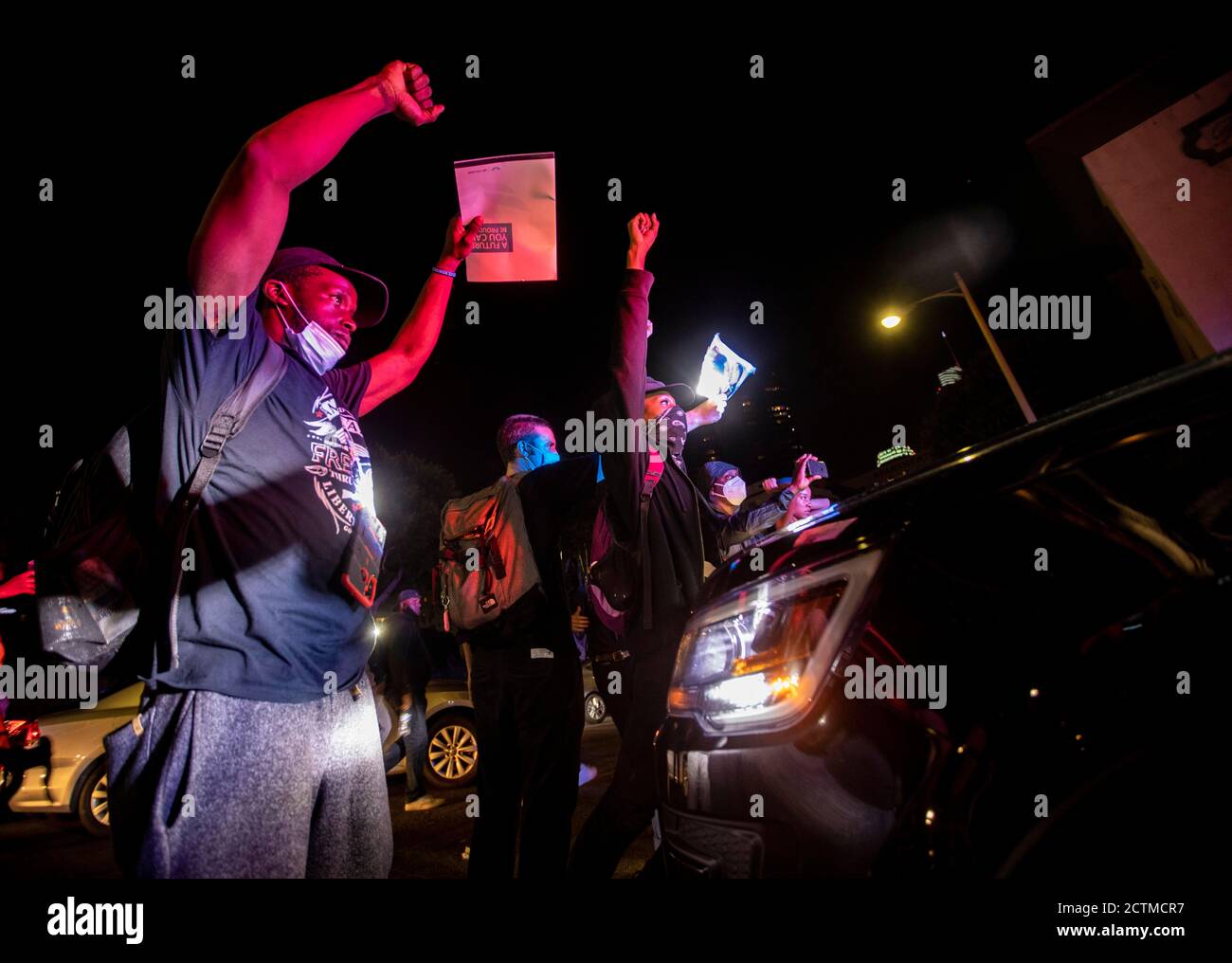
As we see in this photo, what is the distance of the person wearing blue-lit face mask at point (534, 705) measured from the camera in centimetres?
260

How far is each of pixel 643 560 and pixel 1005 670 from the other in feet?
5.87

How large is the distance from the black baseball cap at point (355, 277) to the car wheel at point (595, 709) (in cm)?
680

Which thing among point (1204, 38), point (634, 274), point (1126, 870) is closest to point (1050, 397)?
point (1204, 38)

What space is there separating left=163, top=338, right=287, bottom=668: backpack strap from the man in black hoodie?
1.26 m

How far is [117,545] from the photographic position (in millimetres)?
1370

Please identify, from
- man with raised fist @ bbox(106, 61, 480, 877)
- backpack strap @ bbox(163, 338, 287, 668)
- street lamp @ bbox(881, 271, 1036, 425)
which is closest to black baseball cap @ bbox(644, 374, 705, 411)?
man with raised fist @ bbox(106, 61, 480, 877)

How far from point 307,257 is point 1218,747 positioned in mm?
2571

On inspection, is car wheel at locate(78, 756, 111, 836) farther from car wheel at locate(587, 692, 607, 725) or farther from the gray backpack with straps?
the gray backpack with straps

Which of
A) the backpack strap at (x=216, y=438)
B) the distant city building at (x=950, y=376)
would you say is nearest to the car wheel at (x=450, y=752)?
the backpack strap at (x=216, y=438)

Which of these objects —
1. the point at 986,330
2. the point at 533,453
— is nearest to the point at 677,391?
the point at 533,453

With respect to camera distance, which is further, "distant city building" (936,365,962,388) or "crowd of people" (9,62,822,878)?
"distant city building" (936,365,962,388)

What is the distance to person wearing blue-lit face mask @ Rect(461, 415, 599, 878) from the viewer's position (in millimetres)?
2604
